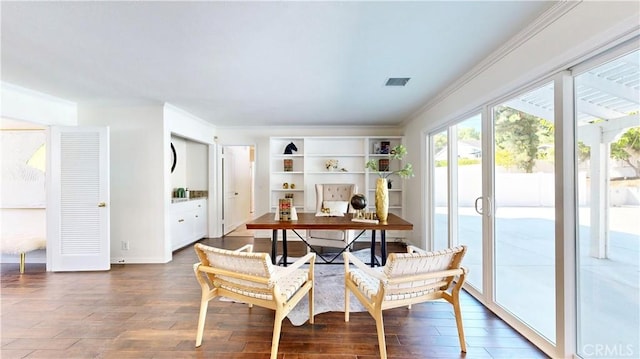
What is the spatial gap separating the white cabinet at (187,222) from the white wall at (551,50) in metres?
4.46

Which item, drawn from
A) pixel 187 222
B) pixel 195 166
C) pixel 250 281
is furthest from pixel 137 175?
pixel 250 281

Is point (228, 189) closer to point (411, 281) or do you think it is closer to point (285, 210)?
point (285, 210)

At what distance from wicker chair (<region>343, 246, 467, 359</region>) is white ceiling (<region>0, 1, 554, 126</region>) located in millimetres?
1599

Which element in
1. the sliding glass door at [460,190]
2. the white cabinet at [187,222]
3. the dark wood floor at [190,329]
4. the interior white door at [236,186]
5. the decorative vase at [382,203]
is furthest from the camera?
the interior white door at [236,186]

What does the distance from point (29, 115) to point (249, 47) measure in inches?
128

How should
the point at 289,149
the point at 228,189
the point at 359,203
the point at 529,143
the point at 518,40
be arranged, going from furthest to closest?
the point at 228,189
the point at 289,149
the point at 359,203
the point at 529,143
the point at 518,40

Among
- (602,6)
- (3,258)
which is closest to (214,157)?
(3,258)

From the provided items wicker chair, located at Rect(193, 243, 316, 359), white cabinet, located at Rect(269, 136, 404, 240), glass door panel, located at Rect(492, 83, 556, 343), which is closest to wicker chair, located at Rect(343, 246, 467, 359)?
wicker chair, located at Rect(193, 243, 316, 359)

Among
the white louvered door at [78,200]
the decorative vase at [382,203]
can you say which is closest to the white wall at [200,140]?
the white louvered door at [78,200]

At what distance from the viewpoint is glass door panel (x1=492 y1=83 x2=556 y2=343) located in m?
2.02

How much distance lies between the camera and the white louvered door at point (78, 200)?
3.63m

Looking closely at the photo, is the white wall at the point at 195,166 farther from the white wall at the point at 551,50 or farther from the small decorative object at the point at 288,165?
the white wall at the point at 551,50

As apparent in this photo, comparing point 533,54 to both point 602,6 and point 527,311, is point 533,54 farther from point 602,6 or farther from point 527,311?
point 527,311

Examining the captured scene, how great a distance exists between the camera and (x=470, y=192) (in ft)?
10.2
